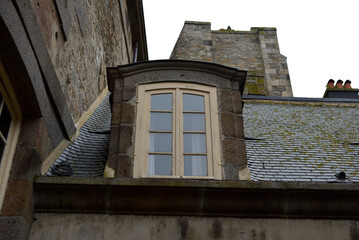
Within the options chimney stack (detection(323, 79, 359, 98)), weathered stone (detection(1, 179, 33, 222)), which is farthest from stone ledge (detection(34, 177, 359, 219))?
chimney stack (detection(323, 79, 359, 98))

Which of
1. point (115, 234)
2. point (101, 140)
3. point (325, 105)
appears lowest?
point (115, 234)

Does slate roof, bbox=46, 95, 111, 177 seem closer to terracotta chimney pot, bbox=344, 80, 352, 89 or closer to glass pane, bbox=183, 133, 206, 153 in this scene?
glass pane, bbox=183, 133, 206, 153

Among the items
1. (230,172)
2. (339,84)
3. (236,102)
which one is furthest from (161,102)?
(339,84)

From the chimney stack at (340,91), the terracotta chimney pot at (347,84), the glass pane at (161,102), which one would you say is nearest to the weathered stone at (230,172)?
the glass pane at (161,102)

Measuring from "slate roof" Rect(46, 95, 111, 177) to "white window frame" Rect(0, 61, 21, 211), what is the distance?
23.4 inches

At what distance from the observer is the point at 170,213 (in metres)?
4.65

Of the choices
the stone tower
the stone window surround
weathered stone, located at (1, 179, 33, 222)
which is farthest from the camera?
the stone tower

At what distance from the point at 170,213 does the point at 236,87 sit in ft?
6.74

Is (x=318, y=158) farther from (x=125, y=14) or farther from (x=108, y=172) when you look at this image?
(x=125, y=14)

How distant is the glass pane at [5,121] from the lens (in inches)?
170

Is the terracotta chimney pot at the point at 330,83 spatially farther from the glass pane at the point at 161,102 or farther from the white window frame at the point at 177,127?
the glass pane at the point at 161,102

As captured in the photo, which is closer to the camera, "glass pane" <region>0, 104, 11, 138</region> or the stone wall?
"glass pane" <region>0, 104, 11, 138</region>

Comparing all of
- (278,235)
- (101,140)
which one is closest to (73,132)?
(101,140)

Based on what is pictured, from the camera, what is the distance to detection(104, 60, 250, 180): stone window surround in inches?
199
